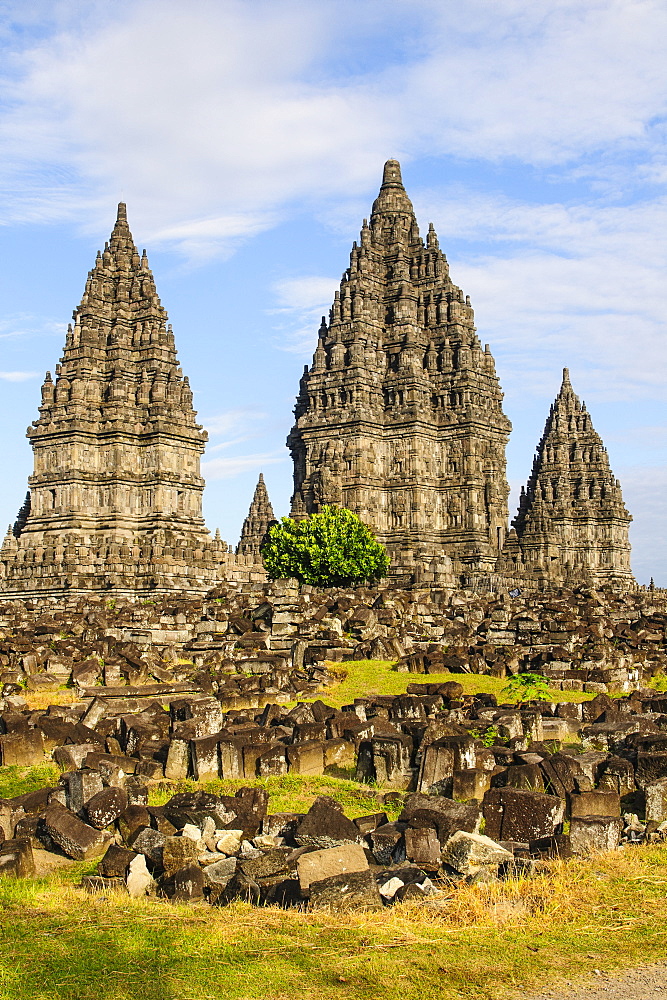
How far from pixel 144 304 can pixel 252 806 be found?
4695 cm

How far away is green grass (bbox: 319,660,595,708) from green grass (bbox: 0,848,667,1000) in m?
9.85

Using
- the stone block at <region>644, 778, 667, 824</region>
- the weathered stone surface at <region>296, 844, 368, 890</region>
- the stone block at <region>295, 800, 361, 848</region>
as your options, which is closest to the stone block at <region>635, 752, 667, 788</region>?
the stone block at <region>644, 778, 667, 824</region>

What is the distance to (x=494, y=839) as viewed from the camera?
9.42 meters

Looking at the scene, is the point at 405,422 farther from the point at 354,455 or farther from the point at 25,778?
the point at 25,778

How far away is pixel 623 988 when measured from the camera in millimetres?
6496

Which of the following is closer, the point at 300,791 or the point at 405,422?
the point at 300,791

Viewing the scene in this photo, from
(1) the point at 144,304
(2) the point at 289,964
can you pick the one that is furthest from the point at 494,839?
(1) the point at 144,304

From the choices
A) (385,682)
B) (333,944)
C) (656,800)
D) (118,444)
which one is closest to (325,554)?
(118,444)

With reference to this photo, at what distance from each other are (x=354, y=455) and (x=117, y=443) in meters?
15.9

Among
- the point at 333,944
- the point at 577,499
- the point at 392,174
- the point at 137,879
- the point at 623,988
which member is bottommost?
the point at 623,988

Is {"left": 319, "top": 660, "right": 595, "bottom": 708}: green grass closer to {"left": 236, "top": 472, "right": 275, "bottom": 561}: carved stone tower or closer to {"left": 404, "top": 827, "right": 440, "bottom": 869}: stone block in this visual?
{"left": 404, "top": 827, "right": 440, "bottom": 869}: stone block

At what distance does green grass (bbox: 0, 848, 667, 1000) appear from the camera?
21.4 feet

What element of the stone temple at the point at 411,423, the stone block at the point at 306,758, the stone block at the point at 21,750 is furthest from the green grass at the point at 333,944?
the stone temple at the point at 411,423

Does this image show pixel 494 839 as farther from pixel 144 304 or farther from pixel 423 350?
pixel 423 350
